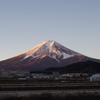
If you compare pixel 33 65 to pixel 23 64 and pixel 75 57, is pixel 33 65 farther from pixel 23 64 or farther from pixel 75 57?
pixel 75 57

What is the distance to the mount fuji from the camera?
474 feet

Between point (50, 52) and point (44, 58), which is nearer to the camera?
point (44, 58)

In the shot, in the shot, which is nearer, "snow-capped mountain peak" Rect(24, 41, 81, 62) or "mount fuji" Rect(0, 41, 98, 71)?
"mount fuji" Rect(0, 41, 98, 71)

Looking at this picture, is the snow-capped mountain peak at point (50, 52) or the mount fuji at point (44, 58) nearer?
the mount fuji at point (44, 58)

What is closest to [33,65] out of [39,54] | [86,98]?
[39,54]

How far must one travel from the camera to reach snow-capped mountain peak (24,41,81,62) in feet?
536

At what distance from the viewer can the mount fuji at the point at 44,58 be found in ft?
474

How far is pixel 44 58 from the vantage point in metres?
157

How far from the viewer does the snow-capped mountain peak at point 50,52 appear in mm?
163375

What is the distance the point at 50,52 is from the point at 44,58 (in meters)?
13.0

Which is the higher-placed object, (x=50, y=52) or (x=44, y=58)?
(x=50, y=52)

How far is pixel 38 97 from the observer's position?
1376 centimetres

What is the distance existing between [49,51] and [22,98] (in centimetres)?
15690

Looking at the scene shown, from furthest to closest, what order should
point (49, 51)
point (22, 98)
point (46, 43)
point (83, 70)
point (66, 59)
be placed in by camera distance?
1. point (46, 43)
2. point (49, 51)
3. point (66, 59)
4. point (83, 70)
5. point (22, 98)
